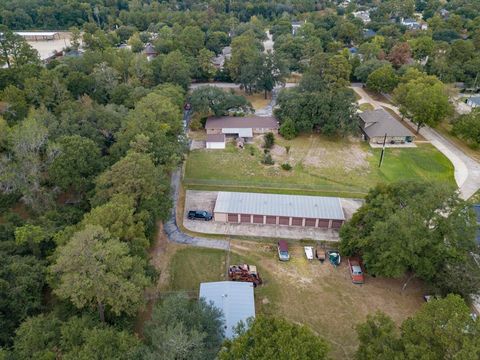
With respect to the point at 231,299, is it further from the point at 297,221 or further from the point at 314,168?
the point at 314,168

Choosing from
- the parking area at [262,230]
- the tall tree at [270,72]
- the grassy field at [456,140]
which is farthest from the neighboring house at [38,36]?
the grassy field at [456,140]

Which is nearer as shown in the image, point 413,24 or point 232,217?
point 232,217

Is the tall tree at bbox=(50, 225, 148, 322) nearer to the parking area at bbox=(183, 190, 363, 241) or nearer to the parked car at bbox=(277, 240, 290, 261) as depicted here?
the parking area at bbox=(183, 190, 363, 241)

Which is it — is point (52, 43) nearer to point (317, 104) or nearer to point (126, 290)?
point (317, 104)

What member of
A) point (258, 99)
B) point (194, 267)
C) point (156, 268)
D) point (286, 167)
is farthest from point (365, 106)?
point (156, 268)

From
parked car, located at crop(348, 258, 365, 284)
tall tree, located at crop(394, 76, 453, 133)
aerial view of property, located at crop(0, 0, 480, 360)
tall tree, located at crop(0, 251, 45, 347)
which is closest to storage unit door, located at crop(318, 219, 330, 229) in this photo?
aerial view of property, located at crop(0, 0, 480, 360)

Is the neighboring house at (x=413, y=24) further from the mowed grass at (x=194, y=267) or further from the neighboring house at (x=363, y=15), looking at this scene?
the mowed grass at (x=194, y=267)

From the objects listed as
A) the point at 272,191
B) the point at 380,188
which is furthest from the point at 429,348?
the point at 272,191
